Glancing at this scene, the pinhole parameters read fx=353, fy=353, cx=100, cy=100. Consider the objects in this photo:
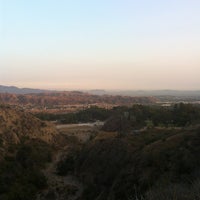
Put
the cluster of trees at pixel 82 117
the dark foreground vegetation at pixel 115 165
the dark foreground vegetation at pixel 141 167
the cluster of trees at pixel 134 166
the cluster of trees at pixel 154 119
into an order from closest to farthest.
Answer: the dark foreground vegetation at pixel 141 167 → the dark foreground vegetation at pixel 115 165 → the cluster of trees at pixel 134 166 → the cluster of trees at pixel 154 119 → the cluster of trees at pixel 82 117

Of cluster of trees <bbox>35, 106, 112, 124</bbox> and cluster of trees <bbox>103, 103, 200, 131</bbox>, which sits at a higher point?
cluster of trees <bbox>103, 103, 200, 131</bbox>

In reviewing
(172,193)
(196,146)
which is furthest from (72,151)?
(172,193)

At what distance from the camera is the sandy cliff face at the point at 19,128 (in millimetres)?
41219

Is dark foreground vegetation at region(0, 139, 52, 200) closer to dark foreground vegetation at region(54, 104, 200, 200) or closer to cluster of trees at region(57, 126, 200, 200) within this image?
dark foreground vegetation at region(54, 104, 200, 200)

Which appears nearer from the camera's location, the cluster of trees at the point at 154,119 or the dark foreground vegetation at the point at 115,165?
the dark foreground vegetation at the point at 115,165

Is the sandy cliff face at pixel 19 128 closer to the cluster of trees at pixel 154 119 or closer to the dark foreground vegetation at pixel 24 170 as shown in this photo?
the dark foreground vegetation at pixel 24 170

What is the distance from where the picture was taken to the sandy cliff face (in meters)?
41.2

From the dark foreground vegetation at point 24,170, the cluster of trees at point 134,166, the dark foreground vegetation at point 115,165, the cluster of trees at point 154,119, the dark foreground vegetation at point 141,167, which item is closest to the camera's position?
the dark foreground vegetation at point 141,167

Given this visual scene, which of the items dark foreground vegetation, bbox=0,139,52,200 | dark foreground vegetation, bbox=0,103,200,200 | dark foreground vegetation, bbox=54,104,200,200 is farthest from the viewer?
dark foreground vegetation, bbox=0,139,52,200

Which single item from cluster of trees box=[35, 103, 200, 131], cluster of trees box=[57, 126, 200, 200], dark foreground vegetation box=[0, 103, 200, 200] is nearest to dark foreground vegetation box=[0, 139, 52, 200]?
dark foreground vegetation box=[0, 103, 200, 200]

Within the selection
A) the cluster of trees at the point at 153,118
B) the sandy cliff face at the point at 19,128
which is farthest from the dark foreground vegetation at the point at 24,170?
the cluster of trees at the point at 153,118

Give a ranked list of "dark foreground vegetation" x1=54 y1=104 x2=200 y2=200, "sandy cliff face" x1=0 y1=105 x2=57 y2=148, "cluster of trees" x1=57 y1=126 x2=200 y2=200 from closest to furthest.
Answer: "dark foreground vegetation" x1=54 y1=104 x2=200 y2=200
"cluster of trees" x1=57 y1=126 x2=200 y2=200
"sandy cliff face" x1=0 y1=105 x2=57 y2=148

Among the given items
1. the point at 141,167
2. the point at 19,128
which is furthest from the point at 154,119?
the point at 141,167

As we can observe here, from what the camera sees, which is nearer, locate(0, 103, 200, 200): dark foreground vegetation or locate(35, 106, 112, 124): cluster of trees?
locate(0, 103, 200, 200): dark foreground vegetation
